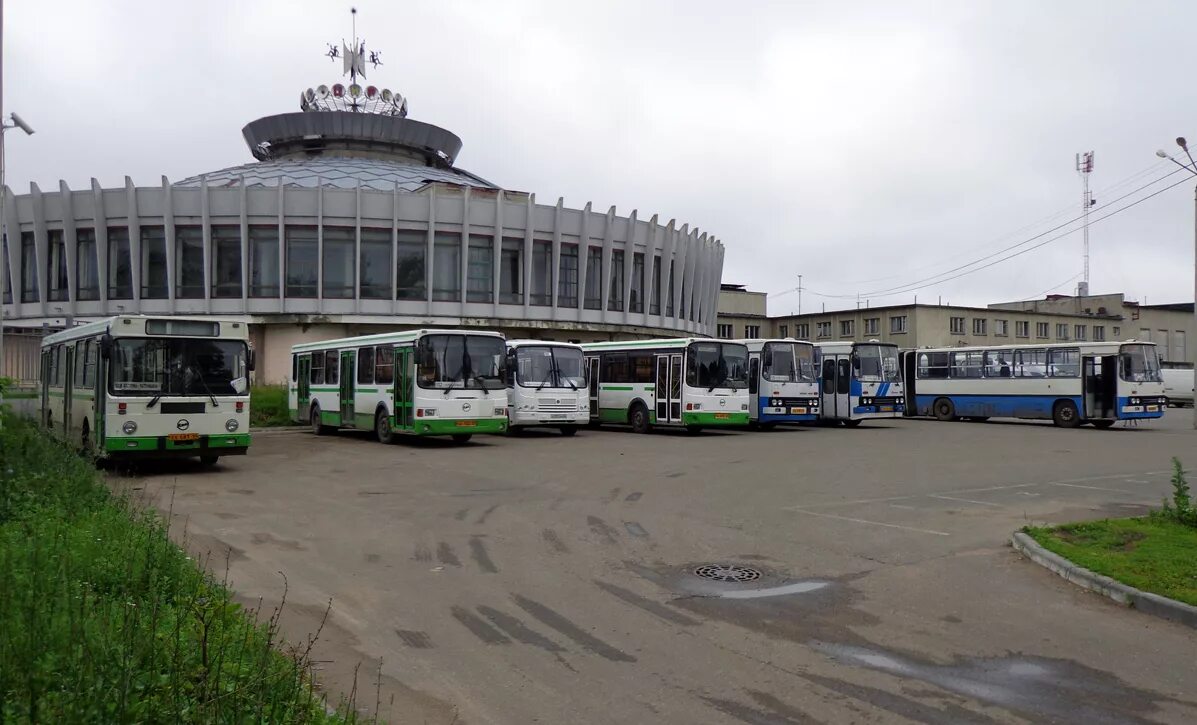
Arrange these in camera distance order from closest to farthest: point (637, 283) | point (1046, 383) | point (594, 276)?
point (1046, 383) < point (594, 276) < point (637, 283)

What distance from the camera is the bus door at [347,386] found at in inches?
1018

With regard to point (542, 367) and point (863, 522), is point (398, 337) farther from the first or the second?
point (863, 522)

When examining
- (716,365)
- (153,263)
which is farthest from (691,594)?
(153,263)

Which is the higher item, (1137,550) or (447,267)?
(447,267)

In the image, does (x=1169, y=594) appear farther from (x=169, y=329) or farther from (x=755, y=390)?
(x=755, y=390)

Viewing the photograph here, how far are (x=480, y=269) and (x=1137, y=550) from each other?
41.6 m

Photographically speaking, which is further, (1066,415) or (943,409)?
(943,409)

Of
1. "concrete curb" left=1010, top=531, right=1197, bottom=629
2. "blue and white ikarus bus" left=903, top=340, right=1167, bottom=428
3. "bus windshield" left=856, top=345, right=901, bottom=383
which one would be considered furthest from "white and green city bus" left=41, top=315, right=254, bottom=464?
"blue and white ikarus bus" left=903, top=340, right=1167, bottom=428

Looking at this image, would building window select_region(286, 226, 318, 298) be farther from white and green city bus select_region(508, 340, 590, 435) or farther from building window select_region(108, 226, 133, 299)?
white and green city bus select_region(508, 340, 590, 435)

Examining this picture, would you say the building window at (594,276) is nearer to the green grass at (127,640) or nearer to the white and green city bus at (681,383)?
the white and green city bus at (681,383)

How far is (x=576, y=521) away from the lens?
11609 mm

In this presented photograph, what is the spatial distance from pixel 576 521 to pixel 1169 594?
6476 mm

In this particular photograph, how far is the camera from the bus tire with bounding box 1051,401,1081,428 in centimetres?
3328

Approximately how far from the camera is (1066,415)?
33.6m
